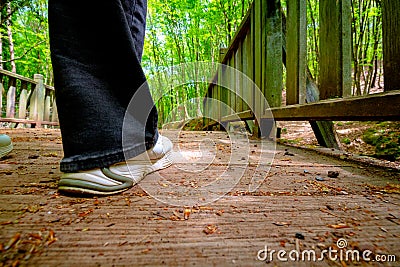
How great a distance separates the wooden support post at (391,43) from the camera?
0.75 metres

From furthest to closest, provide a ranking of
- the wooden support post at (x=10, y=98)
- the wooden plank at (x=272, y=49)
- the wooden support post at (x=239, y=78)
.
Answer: the wooden support post at (x=10, y=98) → the wooden support post at (x=239, y=78) → the wooden plank at (x=272, y=49)

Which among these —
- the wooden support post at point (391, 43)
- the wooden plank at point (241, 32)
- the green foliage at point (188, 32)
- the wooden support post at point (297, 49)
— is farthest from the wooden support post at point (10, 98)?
the wooden support post at point (391, 43)

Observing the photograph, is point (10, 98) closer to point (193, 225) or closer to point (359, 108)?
point (193, 225)

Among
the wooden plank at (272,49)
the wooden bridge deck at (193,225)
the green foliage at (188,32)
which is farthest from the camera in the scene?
the green foliage at (188,32)

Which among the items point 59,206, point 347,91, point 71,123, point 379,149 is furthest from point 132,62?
point 379,149

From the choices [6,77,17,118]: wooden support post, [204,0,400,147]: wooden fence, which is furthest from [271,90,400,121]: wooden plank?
[6,77,17,118]: wooden support post

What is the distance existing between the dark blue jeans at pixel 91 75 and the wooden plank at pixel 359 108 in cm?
80

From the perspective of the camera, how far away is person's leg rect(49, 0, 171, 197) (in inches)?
24.1

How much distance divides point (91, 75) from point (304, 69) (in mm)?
1202

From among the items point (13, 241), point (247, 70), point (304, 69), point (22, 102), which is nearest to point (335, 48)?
point (304, 69)

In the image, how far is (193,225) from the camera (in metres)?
0.45

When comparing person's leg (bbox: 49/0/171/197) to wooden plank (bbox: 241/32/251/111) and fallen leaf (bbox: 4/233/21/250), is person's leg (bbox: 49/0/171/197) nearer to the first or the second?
fallen leaf (bbox: 4/233/21/250)

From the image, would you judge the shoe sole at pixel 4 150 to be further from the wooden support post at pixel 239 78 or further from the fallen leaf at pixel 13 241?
the wooden support post at pixel 239 78

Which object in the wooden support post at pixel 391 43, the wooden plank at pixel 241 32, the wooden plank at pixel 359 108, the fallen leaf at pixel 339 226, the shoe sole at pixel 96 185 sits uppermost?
the wooden plank at pixel 241 32
